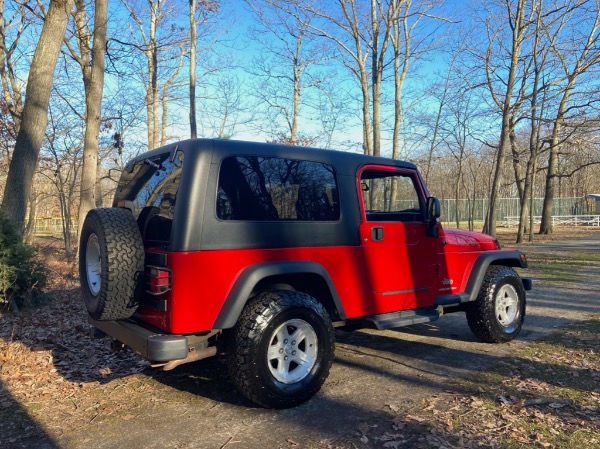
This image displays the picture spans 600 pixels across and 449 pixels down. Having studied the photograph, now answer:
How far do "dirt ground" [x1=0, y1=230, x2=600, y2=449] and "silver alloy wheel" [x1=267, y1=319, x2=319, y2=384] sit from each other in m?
0.29

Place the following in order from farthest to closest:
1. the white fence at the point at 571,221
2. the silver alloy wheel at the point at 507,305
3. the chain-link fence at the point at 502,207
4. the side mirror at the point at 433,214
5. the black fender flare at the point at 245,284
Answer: the chain-link fence at the point at 502,207 → the white fence at the point at 571,221 → the silver alloy wheel at the point at 507,305 → the side mirror at the point at 433,214 → the black fender flare at the point at 245,284

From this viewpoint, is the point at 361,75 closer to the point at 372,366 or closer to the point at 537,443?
the point at 372,366

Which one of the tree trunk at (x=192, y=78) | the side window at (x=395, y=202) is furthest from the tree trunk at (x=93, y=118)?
the side window at (x=395, y=202)

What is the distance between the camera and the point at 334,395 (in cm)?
406

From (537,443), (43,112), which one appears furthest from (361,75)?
(537,443)

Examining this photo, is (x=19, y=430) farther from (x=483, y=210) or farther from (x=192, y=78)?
(x=483, y=210)

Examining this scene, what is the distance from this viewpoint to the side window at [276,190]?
12.3ft

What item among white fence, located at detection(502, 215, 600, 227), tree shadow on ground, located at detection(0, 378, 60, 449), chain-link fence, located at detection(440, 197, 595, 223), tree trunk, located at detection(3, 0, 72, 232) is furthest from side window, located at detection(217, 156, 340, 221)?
white fence, located at detection(502, 215, 600, 227)

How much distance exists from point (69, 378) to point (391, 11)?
737 inches

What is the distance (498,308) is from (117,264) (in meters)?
4.35

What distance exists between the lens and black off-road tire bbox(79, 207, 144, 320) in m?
3.47

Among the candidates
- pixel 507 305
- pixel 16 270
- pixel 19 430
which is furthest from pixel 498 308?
pixel 16 270

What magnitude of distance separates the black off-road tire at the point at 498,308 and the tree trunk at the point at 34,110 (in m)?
A: 7.37

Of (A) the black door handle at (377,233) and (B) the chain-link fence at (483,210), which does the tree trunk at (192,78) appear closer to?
(A) the black door handle at (377,233)
